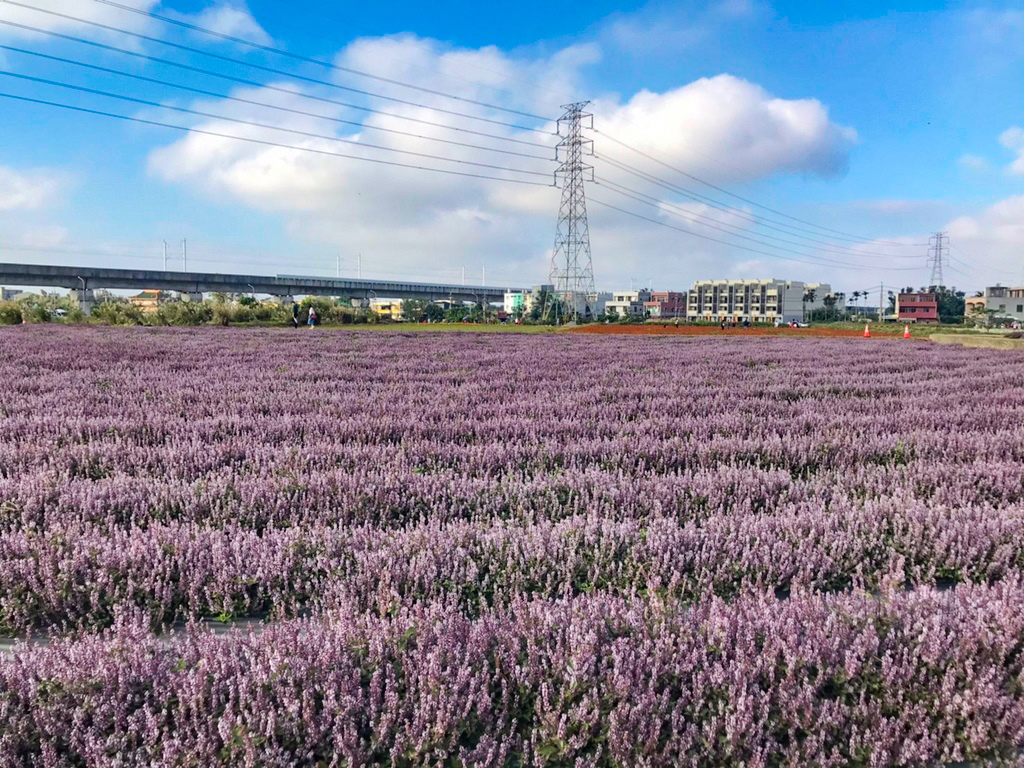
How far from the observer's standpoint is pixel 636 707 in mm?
1976

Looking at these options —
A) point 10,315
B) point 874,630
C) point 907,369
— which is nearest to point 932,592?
point 874,630

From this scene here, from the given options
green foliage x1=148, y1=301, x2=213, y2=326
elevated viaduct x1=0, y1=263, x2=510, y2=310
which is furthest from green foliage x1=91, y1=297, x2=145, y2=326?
elevated viaduct x1=0, y1=263, x2=510, y2=310

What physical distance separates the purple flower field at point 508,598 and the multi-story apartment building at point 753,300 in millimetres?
162010

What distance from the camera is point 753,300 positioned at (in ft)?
571

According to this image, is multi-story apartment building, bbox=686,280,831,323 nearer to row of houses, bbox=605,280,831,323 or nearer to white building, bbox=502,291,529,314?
row of houses, bbox=605,280,831,323

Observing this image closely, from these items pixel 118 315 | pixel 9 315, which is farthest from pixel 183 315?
pixel 9 315

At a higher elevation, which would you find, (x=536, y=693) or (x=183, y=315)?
(x=183, y=315)

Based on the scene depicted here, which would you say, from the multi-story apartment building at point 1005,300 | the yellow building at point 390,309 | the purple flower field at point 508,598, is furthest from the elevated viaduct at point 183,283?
the multi-story apartment building at point 1005,300

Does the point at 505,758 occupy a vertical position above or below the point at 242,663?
below

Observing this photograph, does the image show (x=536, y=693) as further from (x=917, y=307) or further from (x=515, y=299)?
(x=515, y=299)

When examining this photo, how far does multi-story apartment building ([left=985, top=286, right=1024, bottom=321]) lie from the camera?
5231 inches

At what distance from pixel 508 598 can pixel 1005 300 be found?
568 feet

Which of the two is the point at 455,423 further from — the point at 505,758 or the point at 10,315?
the point at 10,315

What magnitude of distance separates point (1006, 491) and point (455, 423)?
419 cm
